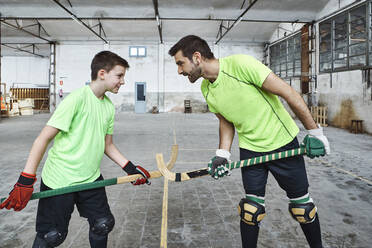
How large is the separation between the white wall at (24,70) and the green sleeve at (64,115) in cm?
3044

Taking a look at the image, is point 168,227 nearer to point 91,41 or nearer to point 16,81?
point 91,41

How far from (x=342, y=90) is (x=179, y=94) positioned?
1266cm

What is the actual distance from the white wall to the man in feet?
100

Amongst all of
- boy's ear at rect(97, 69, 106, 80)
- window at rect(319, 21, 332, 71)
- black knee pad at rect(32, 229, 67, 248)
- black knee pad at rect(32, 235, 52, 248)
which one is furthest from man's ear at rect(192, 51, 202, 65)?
window at rect(319, 21, 332, 71)

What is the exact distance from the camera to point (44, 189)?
1909 millimetres

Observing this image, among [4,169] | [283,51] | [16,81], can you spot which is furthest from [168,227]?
[16,81]

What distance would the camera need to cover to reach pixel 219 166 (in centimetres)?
224

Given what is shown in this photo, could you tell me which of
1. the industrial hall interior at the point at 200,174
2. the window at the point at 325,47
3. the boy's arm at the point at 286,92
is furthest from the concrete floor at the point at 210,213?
the window at the point at 325,47

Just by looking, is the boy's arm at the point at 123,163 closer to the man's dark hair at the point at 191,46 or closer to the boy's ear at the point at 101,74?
the boy's ear at the point at 101,74

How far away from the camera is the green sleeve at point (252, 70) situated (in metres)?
1.88

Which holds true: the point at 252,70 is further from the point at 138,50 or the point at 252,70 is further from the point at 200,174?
the point at 138,50

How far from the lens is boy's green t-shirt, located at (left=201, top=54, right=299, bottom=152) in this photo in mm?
1979

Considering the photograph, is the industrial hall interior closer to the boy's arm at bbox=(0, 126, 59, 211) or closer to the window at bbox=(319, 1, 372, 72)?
the boy's arm at bbox=(0, 126, 59, 211)

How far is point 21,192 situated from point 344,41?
14.5 meters
